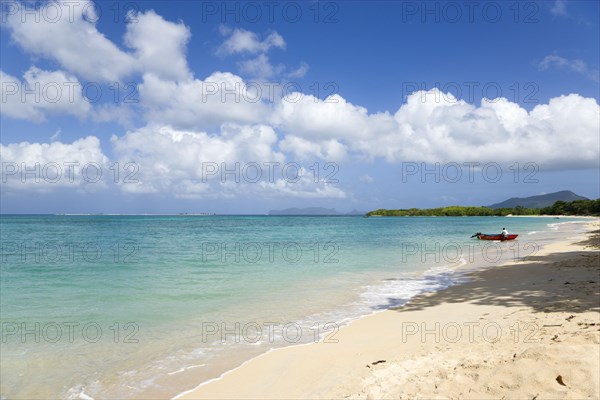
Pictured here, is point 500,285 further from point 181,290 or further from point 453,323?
point 181,290

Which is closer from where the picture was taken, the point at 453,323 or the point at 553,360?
the point at 553,360

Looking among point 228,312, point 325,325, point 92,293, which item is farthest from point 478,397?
point 92,293

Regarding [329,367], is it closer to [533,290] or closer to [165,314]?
[165,314]

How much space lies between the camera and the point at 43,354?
7.93 metres

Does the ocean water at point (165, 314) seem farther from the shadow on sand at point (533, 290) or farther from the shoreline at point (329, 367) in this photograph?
the shadow on sand at point (533, 290)

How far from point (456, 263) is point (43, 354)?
20416mm

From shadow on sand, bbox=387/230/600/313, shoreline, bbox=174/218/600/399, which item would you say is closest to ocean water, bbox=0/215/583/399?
shoreline, bbox=174/218/600/399

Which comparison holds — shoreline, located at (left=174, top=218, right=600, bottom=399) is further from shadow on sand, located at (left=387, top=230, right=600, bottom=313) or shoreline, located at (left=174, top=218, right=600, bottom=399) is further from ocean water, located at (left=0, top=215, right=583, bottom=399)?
shadow on sand, located at (left=387, top=230, right=600, bottom=313)

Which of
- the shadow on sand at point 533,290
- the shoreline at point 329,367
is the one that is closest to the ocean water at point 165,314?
the shoreline at point 329,367

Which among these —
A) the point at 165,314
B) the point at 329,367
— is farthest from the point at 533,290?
the point at 165,314

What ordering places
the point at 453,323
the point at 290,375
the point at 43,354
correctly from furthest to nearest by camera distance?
the point at 453,323 < the point at 43,354 < the point at 290,375

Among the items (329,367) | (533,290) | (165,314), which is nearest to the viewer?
(329,367)

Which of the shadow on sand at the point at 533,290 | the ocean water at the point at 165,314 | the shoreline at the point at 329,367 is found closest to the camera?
the shoreline at the point at 329,367

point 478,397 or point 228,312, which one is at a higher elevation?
point 478,397
